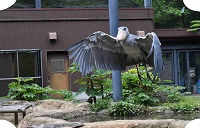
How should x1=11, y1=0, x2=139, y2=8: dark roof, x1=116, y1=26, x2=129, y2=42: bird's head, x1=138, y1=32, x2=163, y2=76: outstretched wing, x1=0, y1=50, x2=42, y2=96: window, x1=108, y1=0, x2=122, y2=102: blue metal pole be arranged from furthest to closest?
1. x1=11, y1=0, x2=139, y2=8: dark roof
2. x1=0, y1=50, x2=42, y2=96: window
3. x1=108, y1=0, x2=122, y2=102: blue metal pole
4. x1=116, y1=26, x2=129, y2=42: bird's head
5. x1=138, y1=32, x2=163, y2=76: outstretched wing

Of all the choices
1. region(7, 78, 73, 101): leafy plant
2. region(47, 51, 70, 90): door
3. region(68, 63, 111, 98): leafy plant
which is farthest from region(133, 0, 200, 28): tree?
region(68, 63, 111, 98): leafy plant

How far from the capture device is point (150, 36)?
147 inches

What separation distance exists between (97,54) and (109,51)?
0.18m

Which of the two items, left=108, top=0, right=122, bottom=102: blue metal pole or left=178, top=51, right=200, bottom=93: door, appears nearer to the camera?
left=108, top=0, right=122, bottom=102: blue metal pole

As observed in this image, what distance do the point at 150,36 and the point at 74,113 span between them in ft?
6.75

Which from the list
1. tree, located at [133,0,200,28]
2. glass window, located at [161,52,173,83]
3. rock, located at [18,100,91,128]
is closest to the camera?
rock, located at [18,100,91,128]

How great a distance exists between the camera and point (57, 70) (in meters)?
12.0

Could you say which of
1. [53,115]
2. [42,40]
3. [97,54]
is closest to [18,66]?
[42,40]

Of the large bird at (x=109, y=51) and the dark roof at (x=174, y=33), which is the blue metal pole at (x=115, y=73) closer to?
the large bird at (x=109, y=51)

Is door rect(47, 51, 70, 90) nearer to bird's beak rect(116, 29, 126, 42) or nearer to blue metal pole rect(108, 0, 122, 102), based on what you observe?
blue metal pole rect(108, 0, 122, 102)

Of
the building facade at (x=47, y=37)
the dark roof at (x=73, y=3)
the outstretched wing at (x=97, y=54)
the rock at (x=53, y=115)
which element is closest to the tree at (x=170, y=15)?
the dark roof at (x=73, y=3)

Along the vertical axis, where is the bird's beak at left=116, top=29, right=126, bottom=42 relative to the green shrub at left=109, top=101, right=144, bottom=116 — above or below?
above

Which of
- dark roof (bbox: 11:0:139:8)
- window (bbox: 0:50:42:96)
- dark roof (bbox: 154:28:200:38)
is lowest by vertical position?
window (bbox: 0:50:42:96)

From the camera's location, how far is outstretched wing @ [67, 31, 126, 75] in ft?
13.4
